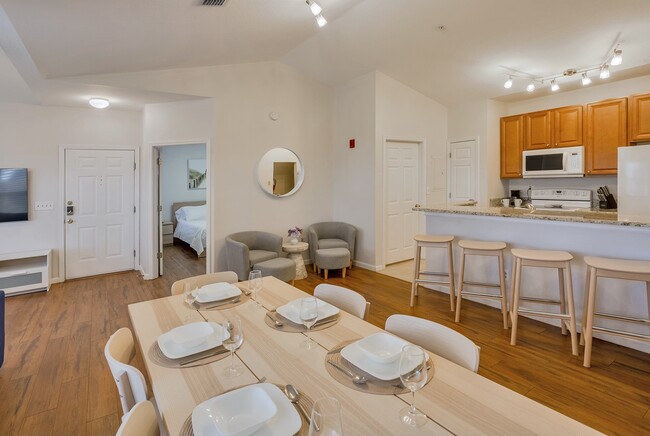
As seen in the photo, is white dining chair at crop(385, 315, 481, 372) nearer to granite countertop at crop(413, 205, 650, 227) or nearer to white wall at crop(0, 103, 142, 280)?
granite countertop at crop(413, 205, 650, 227)

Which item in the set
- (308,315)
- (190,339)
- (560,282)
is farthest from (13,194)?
(560,282)

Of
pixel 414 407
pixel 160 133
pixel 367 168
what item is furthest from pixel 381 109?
pixel 414 407

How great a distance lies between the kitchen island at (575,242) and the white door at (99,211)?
472cm

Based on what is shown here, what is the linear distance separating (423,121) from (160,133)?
413 centimetres

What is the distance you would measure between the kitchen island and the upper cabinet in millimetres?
2244

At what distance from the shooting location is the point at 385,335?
136 cm

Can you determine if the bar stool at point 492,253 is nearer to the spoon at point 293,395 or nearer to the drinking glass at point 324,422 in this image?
the spoon at point 293,395

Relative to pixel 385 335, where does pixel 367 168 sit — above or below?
above

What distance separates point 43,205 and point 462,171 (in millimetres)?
6535

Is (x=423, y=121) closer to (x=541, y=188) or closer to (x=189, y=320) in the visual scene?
(x=541, y=188)

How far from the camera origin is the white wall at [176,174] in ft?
25.3

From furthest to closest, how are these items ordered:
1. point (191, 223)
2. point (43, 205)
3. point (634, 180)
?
1. point (191, 223)
2. point (43, 205)
3. point (634, 180)

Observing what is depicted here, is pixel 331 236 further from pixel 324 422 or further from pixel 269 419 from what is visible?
pixel 324 422

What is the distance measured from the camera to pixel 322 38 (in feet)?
14.2
